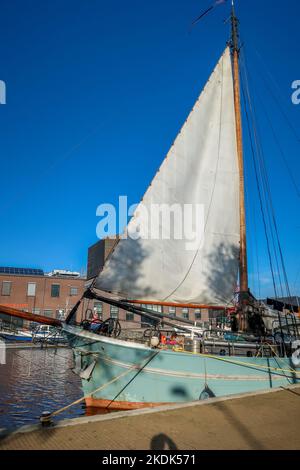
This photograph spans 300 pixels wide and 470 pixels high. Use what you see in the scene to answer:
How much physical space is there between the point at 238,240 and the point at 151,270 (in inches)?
188

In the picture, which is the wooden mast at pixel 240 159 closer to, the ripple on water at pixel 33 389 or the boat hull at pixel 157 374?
the boat hull at pixel 157 374

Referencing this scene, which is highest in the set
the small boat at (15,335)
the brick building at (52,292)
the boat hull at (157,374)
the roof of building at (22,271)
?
the roof of building at (22,271)

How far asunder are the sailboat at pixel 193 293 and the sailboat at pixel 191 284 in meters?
0.04

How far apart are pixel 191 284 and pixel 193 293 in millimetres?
353

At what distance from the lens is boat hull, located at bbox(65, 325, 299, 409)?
34.8ft

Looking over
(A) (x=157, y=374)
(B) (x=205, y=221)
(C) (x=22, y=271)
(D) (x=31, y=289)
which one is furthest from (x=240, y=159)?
(C) (x=22, y=271)

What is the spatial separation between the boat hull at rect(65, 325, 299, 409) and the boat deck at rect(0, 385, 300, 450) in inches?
138

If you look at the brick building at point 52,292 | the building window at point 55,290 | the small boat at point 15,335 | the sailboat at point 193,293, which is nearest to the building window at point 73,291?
the brick building at point 52,292

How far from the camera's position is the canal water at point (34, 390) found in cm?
1334

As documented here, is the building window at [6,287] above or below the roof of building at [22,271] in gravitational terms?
below

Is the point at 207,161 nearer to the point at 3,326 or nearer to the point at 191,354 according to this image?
the point at 191,354
